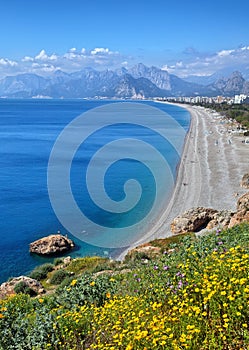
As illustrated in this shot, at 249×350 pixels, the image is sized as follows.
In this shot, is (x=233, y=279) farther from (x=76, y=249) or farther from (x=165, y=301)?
(x=76, y=249)

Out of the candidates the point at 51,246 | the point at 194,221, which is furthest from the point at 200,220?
the point at 51,246

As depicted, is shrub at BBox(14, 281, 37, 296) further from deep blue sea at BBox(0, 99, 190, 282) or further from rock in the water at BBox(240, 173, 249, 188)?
rock in the water at BBox(240, 173, 249, 188)

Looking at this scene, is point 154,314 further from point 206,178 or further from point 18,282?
point 206,178

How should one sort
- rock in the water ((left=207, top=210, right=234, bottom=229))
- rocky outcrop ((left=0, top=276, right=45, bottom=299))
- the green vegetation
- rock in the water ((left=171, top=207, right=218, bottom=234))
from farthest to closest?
rock in the water ((left=171, top=207, right=218, bottom=234)) < rock in the water ((left=207, top=210, right=234, bottom=229)) < rocky outcrop ((left=0, top=276, right=45, bottom=299)) < the green vegetation

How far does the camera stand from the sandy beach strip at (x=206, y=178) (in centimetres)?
3600

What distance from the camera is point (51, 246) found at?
93.1ft

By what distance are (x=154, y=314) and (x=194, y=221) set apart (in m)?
21.9

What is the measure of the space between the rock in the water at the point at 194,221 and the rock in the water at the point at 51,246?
8331mm

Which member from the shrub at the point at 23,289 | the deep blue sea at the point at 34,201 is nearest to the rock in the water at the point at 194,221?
the deep blue sea at the point at 34,201

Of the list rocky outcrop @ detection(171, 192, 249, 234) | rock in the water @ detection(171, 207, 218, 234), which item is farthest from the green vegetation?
rock in the water @ detection(171, 207, 218, 234)

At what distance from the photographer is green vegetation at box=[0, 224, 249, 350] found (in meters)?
4.88

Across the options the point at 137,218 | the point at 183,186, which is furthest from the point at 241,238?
the point at 183,186

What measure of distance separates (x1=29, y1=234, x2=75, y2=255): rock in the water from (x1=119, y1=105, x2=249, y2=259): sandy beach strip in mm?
4887

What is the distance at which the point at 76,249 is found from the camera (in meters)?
29.2
